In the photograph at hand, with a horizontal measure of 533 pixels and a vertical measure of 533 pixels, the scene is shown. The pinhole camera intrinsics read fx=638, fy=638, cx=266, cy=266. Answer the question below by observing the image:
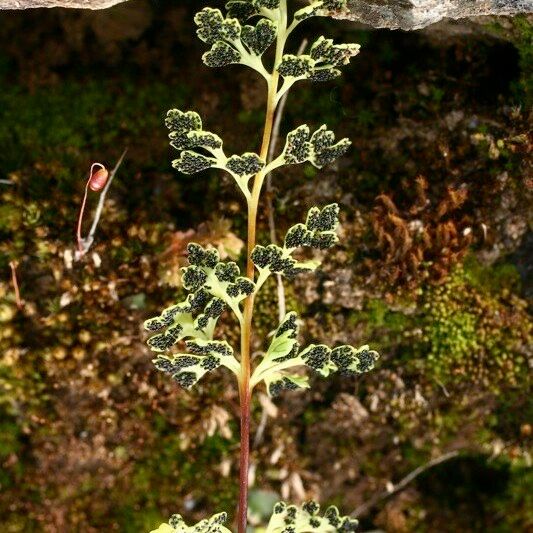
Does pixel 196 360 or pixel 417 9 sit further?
pixel 196 360

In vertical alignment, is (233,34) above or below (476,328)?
above

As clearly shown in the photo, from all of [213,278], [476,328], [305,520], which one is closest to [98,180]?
[213,278]

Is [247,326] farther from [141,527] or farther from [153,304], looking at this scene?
[141,527]

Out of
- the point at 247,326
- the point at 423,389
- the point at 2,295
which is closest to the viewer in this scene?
the point at 247,326

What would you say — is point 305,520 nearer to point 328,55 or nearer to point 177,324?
point 177,324

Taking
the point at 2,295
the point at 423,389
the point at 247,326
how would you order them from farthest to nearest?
1. the point at 423,389
2. the point at 2,295
3. the point at 247,326

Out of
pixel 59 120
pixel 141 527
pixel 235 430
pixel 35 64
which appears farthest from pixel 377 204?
pixel 141 527
